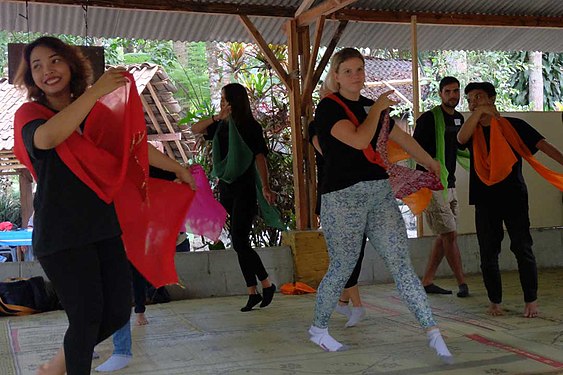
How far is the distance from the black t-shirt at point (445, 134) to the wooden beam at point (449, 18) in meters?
1.98

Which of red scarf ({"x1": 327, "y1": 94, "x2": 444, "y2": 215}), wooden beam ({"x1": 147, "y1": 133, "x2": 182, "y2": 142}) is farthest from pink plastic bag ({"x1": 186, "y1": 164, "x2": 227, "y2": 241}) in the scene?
wooden beam ({"x1": 147, "y1": 133, "x2": 182, "y2": 142})

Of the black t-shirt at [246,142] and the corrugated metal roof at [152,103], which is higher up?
the corrugated metal roof at [152,103]

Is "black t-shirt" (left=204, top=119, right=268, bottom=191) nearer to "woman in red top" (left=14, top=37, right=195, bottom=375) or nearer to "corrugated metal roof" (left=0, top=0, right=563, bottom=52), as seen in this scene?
"corrugated metal roof" (left=0, top=0, right=563, bottom=52)

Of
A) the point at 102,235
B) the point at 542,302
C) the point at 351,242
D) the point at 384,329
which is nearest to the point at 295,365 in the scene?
the point at 351,242

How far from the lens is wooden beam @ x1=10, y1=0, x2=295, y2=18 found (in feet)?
24.0

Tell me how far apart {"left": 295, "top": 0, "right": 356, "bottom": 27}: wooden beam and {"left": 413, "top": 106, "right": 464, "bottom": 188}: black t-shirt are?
1318mm

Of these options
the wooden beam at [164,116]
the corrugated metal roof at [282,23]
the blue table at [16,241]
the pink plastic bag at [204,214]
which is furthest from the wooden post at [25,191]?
the pink plastic bag at [204,214]

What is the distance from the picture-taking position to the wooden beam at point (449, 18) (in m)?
8.28

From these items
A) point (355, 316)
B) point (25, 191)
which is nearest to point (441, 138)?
point (355, 316)

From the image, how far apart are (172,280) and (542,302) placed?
3.82m

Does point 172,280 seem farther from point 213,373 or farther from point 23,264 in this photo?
point 23,264

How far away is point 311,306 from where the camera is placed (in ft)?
21.9

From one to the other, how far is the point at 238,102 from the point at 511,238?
2406mm

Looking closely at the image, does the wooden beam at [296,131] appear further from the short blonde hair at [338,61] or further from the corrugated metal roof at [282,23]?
the short blonde hair at [338,61]
